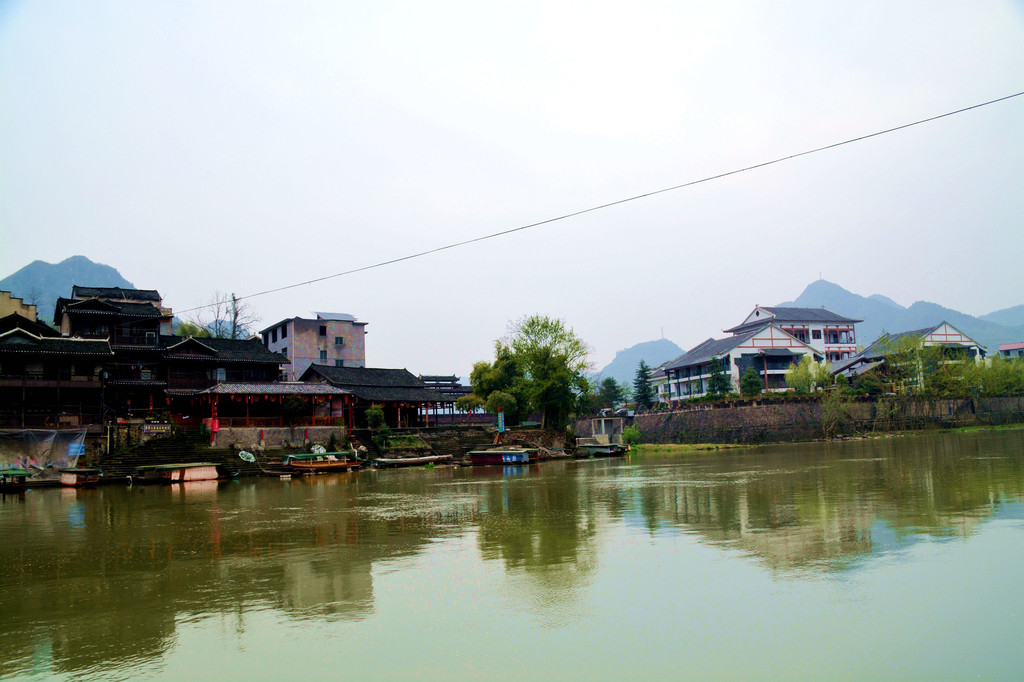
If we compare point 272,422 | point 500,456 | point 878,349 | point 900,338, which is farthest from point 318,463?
point 900,338

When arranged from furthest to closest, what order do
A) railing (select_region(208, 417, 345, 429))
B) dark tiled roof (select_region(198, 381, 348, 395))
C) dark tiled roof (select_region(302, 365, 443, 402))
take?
dark tiled roof (select_region(302, 365, 443, 402))
dark tiled roof (select_region(198, 381, 348, 395))
railing (select_region(208, 417, 345, 429))

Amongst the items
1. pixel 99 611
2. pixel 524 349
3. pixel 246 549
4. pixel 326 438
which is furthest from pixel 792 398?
pixel 99 611

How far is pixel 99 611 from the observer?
846cm

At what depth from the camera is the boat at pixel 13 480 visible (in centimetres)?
2783

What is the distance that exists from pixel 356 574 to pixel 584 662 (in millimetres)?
4916

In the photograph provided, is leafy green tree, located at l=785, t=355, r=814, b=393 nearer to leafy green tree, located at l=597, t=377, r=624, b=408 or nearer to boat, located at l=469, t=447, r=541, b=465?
leafy green tree, located at l=597, t=377, r=624, b=408

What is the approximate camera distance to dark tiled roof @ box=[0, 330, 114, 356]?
34.8m

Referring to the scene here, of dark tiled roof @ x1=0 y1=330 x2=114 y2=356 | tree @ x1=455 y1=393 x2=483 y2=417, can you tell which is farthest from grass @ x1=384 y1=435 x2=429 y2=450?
dark tiled roof @ x1=0 y1=330 x2=114 y2=356

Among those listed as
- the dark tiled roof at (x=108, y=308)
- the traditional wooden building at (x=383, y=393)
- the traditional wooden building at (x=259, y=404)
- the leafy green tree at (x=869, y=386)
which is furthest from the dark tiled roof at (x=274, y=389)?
the leafy green tree at (x=869, y=386)

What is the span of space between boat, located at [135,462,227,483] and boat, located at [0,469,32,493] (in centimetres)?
454

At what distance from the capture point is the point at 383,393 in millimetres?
48188

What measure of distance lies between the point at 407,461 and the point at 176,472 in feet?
42.9

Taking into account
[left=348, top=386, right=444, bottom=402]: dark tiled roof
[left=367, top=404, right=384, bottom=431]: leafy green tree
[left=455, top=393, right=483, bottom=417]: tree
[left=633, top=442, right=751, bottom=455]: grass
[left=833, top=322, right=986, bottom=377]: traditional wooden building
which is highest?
[left=833, top=322, right=986, bottom=377]: traditional wooden building

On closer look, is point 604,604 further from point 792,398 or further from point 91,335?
point 792,398
